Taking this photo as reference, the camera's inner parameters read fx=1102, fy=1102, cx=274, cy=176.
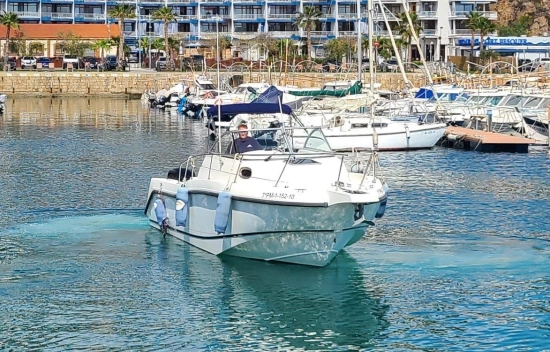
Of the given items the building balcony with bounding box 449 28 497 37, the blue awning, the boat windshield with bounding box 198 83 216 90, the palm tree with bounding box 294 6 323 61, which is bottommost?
the boat windshield with bounding box 198 83 216 90

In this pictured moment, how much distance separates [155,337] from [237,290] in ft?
13.0

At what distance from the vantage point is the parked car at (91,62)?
13262cm

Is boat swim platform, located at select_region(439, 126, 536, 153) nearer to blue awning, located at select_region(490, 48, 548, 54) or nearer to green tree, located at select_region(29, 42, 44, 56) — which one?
blue awning, located at select_region(490, 48, 548, 54)

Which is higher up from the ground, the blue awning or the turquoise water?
the blue awning

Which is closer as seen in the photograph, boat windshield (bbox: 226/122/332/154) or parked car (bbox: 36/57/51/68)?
boat windshield (bbox: 226/122/332/154)

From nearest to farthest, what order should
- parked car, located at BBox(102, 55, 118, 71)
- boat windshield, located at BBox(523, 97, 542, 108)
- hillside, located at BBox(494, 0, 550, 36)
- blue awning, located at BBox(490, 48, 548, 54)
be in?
1. boat windshield, located at BBox(523, 97, 542, 108)
2. parked car, located at BBox(102, 55, 118, 71)
3. blue awning, located at BBox(490, 48, 548, 54)
4. hillside, located at BBox(494, 0, 550, 36)

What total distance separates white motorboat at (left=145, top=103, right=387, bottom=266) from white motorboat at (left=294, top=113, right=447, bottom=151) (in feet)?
84.1

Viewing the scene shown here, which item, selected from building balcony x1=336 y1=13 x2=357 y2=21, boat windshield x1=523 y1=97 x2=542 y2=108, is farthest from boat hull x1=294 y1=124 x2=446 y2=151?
building balcony x1=336 y1=13 x2=357 y2=21

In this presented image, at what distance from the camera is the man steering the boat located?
28.2m

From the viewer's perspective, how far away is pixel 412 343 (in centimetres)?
2145

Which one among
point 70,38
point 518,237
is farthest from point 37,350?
point 70,38

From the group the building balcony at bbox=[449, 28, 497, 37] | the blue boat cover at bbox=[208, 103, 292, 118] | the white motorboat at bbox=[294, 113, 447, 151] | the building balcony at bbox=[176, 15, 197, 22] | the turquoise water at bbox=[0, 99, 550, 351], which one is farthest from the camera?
the building balcony at bbox=[176, 15, 197, 22]

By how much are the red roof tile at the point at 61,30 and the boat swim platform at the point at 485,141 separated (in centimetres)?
8836

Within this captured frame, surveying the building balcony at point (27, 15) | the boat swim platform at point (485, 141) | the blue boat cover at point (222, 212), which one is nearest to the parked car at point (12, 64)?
the building balcony at point (27, 15)
